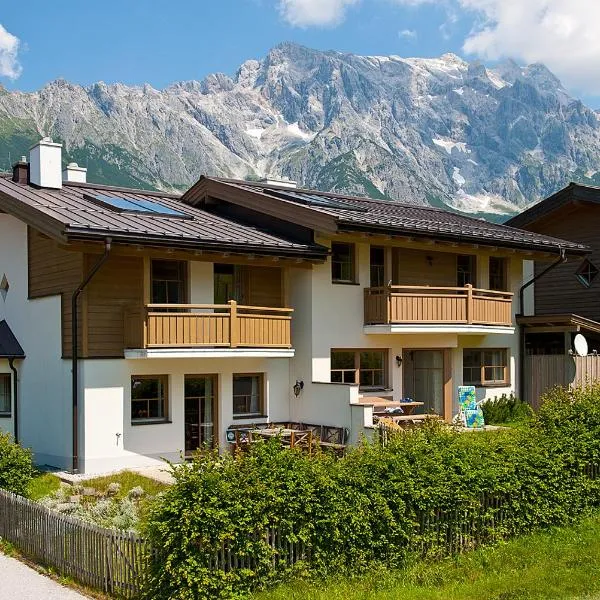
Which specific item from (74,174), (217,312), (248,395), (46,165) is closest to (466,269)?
(248,395)

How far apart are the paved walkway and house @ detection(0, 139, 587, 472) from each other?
5922 mm

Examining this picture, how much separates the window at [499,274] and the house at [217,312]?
2.21 ft

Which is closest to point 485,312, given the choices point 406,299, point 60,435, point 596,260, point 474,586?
point 406,299

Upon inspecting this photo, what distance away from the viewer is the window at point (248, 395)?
21.9 meters

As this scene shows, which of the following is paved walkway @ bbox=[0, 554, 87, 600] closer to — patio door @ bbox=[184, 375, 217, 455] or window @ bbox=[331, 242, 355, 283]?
patio door @ bbox=[184, 375, 217, 455]

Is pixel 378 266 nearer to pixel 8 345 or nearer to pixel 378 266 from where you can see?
pixel 378 266

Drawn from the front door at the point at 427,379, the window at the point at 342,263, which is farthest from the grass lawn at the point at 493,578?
the front door at the point at 427,379

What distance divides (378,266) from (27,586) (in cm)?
1436

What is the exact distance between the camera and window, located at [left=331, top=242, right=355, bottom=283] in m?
23.2

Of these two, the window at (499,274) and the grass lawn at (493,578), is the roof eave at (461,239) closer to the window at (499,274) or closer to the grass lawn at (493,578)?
the window at (499,274)

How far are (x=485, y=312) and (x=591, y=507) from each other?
10.3 meters

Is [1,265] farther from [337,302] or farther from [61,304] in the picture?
[337,302]

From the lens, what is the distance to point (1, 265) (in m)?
22.9

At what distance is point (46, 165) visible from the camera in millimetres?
22703
